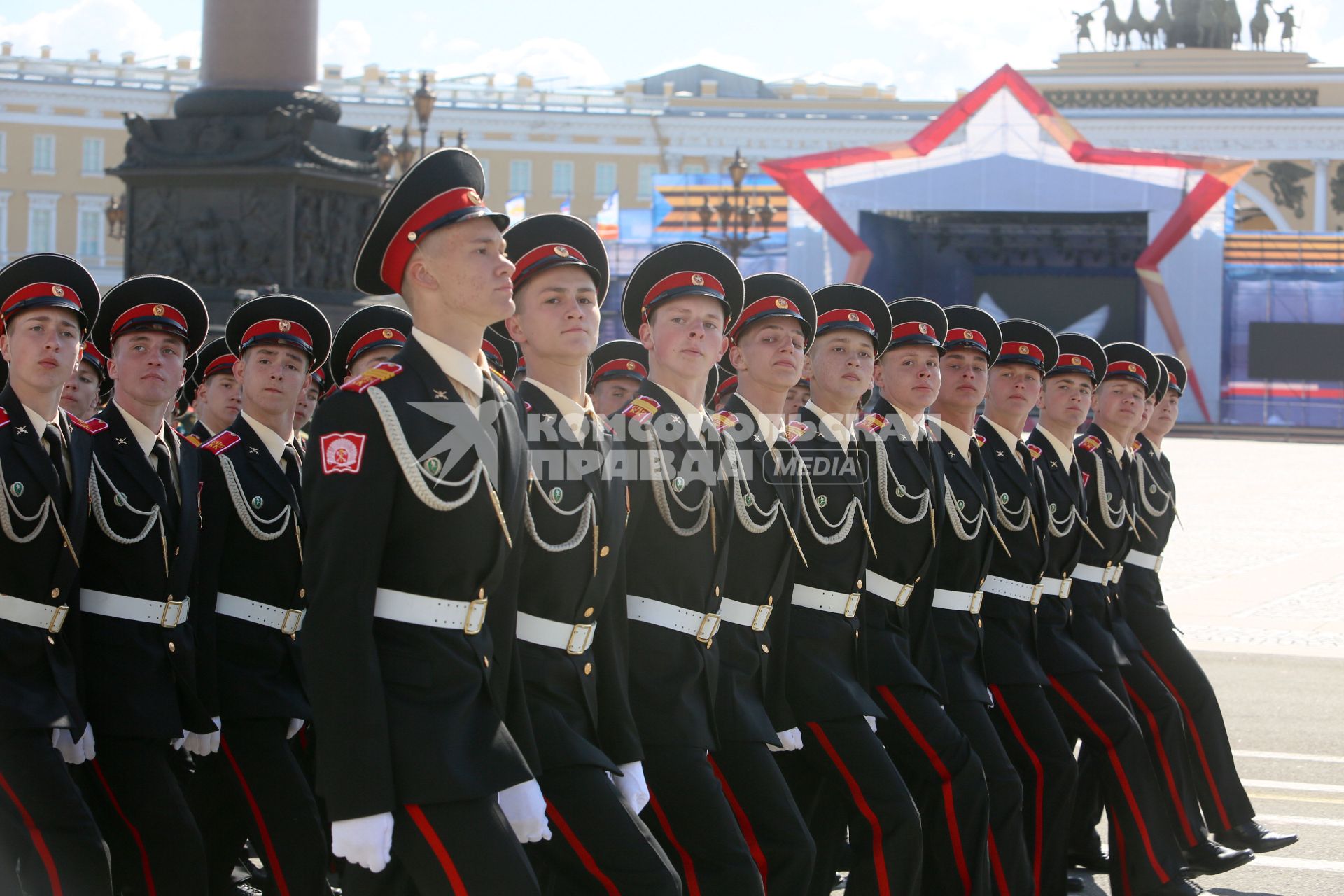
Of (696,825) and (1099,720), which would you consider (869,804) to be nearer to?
(696,825)

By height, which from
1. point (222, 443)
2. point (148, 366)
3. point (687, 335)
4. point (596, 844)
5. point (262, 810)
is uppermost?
point (687, 335)

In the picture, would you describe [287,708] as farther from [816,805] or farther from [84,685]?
[816,805]

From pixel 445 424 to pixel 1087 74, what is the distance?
6201 centimetres

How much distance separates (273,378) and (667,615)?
157cm

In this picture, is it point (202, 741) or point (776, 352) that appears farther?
point (776, 352)

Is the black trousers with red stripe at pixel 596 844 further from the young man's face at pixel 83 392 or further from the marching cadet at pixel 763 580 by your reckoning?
the young man's face at pixel 83 392

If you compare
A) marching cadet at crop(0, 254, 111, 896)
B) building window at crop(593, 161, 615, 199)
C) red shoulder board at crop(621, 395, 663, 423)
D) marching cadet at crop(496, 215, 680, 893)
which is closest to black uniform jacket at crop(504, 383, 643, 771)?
marching cadet at crop(496, 215, 680, 893)

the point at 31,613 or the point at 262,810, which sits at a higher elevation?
the point at 31,613

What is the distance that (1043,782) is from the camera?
16.5ft

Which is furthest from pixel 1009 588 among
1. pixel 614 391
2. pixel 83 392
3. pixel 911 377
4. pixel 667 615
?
pixel 83 392

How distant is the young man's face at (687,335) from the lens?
13.9 ft

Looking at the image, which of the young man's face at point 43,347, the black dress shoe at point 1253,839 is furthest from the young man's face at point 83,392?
the black dress shoe at point 1253,839

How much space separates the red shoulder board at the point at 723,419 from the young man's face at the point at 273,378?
A: 4.17 feet

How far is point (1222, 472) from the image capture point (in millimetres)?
25891
